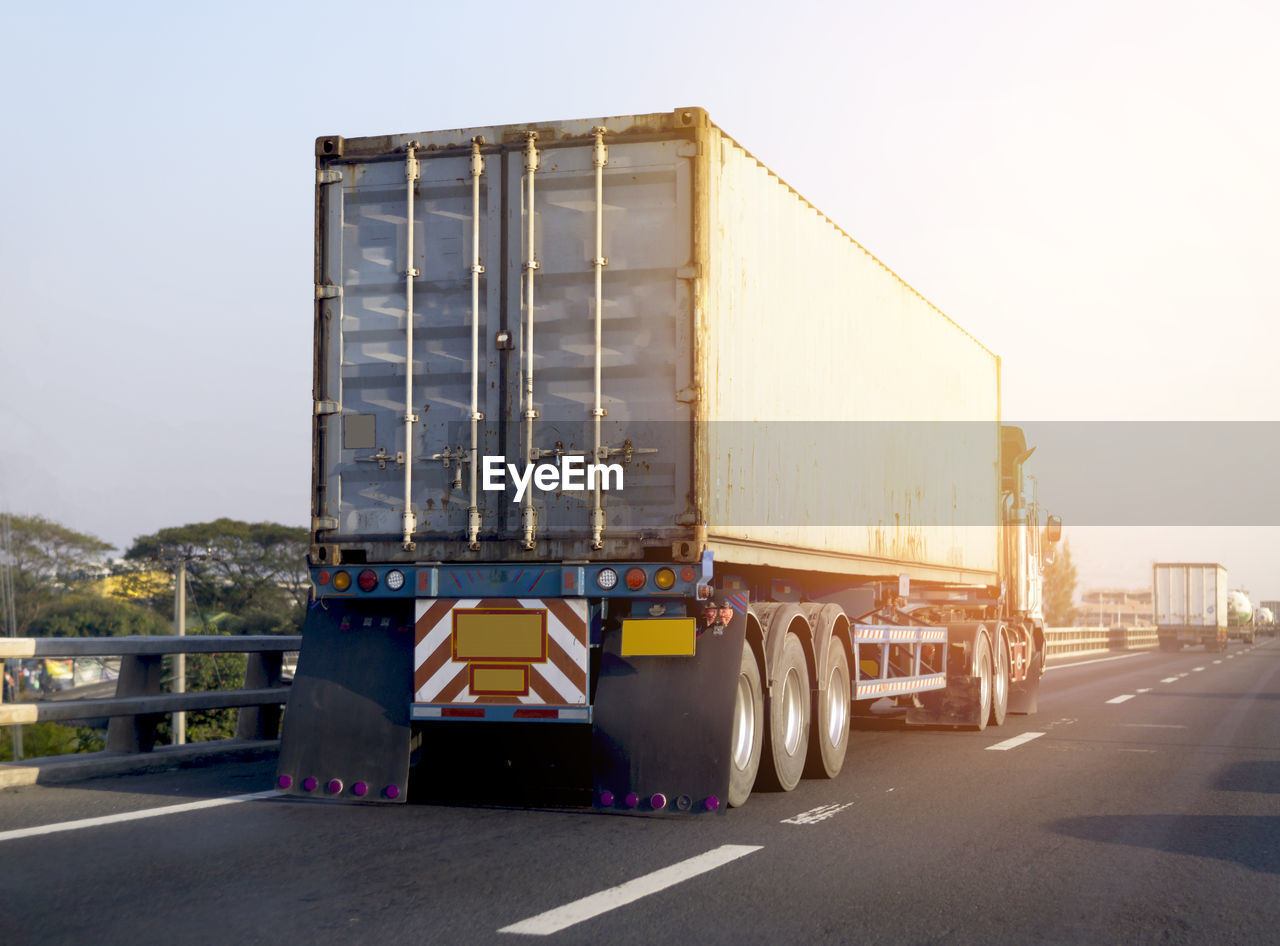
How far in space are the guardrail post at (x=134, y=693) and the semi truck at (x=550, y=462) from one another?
75.0 inches

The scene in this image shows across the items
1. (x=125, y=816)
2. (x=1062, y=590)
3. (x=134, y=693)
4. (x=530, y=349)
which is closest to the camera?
(x=125, y=816)

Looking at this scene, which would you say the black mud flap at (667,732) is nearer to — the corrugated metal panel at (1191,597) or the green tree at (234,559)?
the corrugated metal panel at (1191,597)

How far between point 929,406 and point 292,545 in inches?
2372

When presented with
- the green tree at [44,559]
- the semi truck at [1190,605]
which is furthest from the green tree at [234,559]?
the semi truck at [1190,605]

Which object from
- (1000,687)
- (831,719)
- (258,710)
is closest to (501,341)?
(831,719)

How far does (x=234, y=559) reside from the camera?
70.1 metres

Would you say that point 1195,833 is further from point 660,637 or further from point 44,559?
point 44,559

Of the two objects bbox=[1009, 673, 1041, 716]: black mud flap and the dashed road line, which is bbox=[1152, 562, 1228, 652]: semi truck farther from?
the dashed road line

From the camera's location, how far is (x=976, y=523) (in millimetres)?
16531

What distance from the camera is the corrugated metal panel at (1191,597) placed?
2206 inches

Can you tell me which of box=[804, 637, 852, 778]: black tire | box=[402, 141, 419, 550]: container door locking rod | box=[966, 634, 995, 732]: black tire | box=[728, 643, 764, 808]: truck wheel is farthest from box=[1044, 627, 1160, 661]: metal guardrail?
box=[402, 141, 419, 550]: container door locking rod

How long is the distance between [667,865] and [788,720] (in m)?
3.07

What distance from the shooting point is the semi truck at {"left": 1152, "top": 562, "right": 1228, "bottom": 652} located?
5597 centimetres

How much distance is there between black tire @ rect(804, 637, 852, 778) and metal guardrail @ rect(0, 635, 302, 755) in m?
3.72
